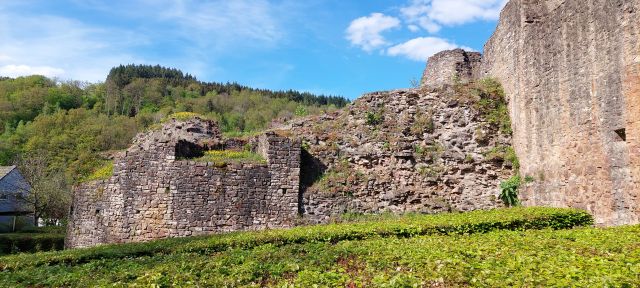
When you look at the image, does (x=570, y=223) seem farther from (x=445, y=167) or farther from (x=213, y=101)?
(x=213, y=101)

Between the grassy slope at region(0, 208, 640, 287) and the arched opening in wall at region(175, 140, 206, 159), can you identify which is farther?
the arched opening in wall at region(175, 140, 206, 159)

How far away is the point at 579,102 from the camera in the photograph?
551 inches

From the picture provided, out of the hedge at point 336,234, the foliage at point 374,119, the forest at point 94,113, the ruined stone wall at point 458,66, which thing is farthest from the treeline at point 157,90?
the hedge at point 336,234

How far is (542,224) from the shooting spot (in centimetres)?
1290

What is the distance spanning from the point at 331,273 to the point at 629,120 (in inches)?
398

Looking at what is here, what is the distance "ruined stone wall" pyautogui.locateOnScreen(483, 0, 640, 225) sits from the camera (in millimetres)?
12172

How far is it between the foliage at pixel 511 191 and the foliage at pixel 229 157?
30.6 ft

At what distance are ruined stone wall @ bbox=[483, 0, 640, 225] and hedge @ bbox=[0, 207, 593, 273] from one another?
1.32 metres

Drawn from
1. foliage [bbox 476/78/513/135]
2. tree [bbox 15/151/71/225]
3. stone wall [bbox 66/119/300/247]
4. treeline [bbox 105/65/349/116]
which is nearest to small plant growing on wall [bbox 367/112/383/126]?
stone wall [bbox 66/119/300/247]

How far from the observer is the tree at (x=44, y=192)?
137 feet

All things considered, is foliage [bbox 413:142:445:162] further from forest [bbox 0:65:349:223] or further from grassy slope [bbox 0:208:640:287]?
grassy slope [bbox 0:208:640:287]

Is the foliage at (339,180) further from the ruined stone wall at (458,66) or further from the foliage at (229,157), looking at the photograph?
the ruined stone wall at (458,66)

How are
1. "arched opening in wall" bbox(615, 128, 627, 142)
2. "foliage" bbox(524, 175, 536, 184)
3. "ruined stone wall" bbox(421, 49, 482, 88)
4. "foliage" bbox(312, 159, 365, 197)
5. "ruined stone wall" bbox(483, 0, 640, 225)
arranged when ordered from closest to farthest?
"ruined stone wall" bbox(483, 0, 640, 225), "arched opening in wall" bbox(615, 128, 627, 142), "foliage" bbox(524, 175, 536, 184), "foliage" bbox(312, 159, 365, 197), "ruined stone wall" bbox(421, 49, 482, 88)

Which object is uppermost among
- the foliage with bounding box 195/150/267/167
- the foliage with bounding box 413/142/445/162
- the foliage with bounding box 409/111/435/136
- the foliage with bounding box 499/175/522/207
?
the foliage with bounding box 409/111/435/136
